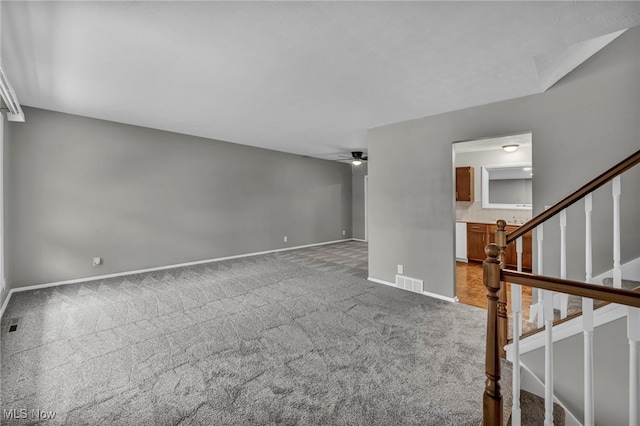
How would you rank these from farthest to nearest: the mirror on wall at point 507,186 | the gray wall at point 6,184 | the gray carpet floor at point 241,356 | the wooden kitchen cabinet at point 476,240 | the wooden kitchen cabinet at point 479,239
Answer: the wooden kitchen cabinet at point 476,240, the mirror on wall at point 507,186, the wooden kitchen cabinet at point 479,239, the gray wall at point 6,184, the gray carpet floor at point 241,356

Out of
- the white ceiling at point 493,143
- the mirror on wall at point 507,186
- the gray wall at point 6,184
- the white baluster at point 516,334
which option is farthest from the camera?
the mirror on wall at point 507,186

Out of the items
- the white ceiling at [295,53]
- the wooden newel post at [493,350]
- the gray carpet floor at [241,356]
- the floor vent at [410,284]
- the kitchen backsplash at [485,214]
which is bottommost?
the gray carpet floor at [241,356]

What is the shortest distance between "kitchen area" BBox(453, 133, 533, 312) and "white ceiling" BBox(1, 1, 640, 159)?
9.10ft

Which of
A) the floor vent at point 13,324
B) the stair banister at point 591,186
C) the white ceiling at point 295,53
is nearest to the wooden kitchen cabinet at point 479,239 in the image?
the white ceiling at point 295,53

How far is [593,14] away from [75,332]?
16.2 feet

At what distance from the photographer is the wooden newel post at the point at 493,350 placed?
1360mm

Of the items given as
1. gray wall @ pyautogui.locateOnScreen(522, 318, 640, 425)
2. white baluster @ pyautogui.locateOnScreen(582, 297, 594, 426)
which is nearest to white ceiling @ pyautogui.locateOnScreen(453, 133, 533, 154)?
gray wall @ pyautogui.locateOnScreen(522, 318, 640, 425)

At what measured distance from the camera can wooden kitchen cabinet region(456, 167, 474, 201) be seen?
6031 millimetres

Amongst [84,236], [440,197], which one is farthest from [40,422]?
[440,197]

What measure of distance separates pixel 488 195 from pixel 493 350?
543 cm

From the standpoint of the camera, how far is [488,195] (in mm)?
5984

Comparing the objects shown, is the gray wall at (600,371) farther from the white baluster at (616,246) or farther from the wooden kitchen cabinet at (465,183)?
the wooden kitchen cabinet at (465,183)

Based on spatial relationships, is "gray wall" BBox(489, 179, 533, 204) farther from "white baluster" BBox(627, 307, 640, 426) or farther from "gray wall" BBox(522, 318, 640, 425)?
"white baluster" BBox(627, 307, 640, 426)

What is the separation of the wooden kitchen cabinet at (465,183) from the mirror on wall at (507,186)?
238 millimetres
